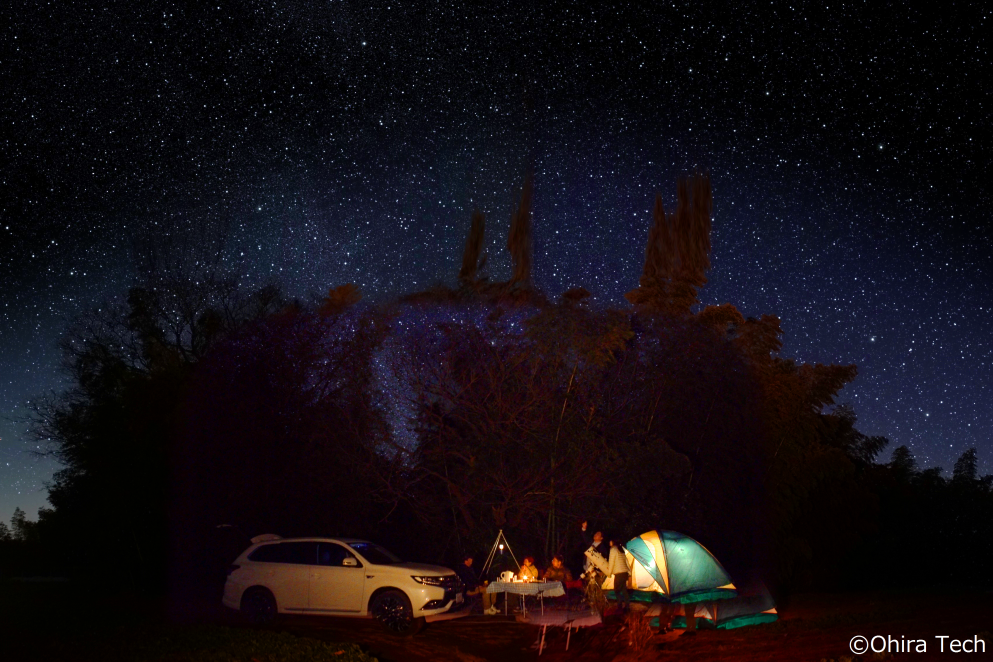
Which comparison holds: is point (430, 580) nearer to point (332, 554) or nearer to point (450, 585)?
point (450, 585)

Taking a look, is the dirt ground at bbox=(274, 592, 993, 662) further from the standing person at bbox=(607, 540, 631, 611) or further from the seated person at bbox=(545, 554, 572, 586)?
the seated person at bbox=(545, 554, 572, 586)

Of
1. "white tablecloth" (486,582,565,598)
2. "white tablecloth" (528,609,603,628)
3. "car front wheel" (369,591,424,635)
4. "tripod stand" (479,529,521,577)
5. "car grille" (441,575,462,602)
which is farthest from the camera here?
"tripod stand" (479,529,521,577)

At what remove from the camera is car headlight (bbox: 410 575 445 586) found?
1288 cm

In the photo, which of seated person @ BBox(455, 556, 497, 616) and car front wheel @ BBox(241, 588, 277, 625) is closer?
car front wheel @ BBox(241, 588, 277, 625)

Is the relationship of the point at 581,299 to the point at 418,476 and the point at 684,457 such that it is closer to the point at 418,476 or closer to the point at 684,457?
the point at 684,457

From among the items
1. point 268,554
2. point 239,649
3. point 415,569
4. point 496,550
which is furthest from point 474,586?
point 239,649

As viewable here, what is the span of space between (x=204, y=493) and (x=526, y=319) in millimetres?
8620

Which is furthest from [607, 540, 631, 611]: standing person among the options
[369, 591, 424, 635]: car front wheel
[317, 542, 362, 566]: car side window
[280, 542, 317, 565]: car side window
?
[280, 542, 317, 565]: car side window

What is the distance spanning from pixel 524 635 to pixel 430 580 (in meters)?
1.66

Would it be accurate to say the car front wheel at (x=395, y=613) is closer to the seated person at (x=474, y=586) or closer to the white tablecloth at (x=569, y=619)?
the seated person at (x=474, y=586)

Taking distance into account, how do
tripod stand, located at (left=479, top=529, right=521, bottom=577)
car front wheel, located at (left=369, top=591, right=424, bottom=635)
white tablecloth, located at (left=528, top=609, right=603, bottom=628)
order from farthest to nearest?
tripod stand, located at (left=479, top=529, right=521, bottom=577) → car front wheel, located at (left=369, top=591, right=424, bottom=635) → white tablecloth, located at (left=528, top=609, right=603, bottom=628)

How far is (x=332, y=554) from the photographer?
44.0ft


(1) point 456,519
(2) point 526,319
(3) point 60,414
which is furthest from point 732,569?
(3) point 60,414

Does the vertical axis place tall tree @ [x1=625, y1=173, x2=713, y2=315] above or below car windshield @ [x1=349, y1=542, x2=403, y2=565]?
above
